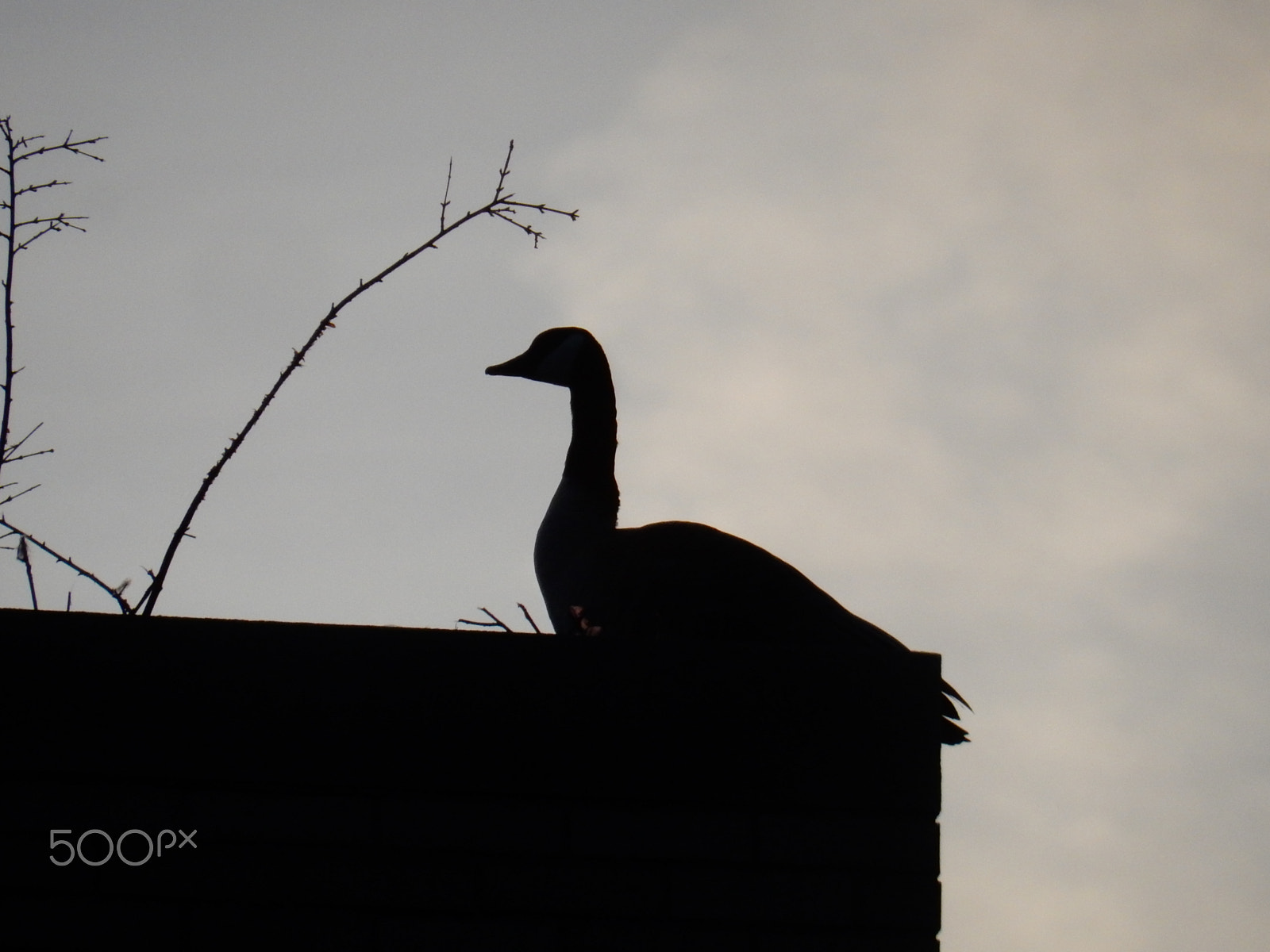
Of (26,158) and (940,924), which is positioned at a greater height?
(26,158)

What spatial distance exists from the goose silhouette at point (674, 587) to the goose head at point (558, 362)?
0.68 meters

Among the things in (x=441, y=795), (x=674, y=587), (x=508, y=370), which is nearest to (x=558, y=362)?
(x=508, y=370)

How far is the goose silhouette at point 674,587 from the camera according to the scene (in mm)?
4164

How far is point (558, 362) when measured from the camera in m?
5.32

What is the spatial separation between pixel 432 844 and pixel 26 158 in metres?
3.12

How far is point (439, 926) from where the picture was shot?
2.76 metres

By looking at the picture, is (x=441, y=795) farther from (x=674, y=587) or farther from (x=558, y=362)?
(x=558, y=362)

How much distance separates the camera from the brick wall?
9.07ft

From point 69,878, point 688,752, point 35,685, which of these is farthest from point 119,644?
point 688,752

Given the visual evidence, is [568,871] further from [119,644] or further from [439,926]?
[119,644]

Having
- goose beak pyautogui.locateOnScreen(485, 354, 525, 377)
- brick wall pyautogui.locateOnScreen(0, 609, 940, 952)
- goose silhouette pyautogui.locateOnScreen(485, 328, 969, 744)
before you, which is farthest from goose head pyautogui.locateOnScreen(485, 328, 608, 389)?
brick wall pyautogui.locateOnScreen(0, 609, 940, 952)

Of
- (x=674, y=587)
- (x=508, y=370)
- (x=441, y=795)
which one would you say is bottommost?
(x=441, y=795)

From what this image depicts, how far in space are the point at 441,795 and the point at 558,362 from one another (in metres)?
2.79

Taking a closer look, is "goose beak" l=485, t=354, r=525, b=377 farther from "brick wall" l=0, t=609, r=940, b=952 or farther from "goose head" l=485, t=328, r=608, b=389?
"brick wall" l=0, t=609, r=940, b=952
